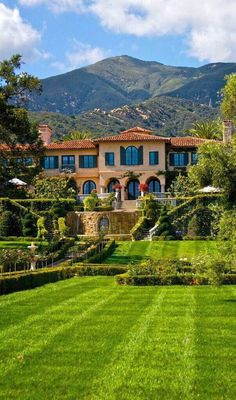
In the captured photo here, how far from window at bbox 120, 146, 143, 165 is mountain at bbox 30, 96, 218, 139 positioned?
68.2 metres

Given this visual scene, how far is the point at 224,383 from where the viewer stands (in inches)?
323

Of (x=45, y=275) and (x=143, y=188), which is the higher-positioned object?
(x=143, y=188)

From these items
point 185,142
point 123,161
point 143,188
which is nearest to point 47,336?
point 143,188

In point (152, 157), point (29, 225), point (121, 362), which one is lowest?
point (121, 362)

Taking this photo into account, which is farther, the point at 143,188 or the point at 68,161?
the point at 68,161

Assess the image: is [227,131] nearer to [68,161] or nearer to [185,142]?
[185,142]

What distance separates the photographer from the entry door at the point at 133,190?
197 ft

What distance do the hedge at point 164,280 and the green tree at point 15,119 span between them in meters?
15.1

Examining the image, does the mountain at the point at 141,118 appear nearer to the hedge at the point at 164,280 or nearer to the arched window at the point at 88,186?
the arched window at the point at 88,186

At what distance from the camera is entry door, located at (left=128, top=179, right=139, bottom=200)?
197 ft

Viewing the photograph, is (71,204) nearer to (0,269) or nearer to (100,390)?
(0,269)

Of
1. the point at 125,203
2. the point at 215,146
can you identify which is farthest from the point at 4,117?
the point at 125,203

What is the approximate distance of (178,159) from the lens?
6000 centimetres

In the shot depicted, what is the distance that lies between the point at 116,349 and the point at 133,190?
50.3 m
